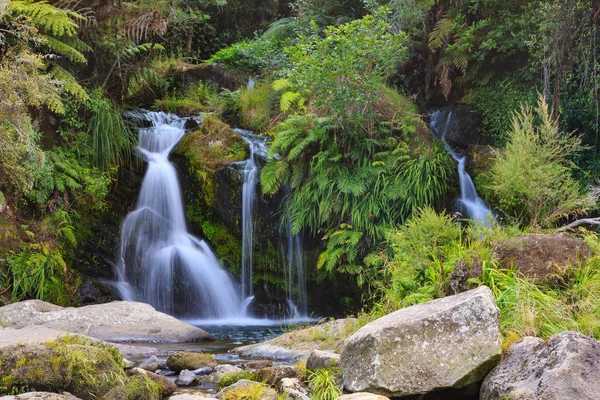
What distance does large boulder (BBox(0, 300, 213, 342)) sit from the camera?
7.96m

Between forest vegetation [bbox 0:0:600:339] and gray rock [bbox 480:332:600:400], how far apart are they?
2368mm

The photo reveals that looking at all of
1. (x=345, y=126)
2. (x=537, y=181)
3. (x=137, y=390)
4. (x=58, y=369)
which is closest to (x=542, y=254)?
(x=537, y=181)

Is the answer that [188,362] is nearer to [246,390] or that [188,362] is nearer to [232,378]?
[232,378]

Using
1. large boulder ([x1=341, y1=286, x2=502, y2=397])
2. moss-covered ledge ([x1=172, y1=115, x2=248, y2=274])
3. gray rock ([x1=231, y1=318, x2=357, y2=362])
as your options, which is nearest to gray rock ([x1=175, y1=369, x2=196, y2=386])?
gray rock ([x1=231, y1=318, x2=357, y2=362])

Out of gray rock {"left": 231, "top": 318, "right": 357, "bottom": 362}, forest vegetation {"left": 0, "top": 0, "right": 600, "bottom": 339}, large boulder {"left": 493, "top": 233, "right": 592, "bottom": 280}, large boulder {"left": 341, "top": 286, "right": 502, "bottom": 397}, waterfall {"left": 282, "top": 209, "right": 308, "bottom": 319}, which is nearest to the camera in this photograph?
large boulder {"left": 341, "top": 286, "right": 502, "bottom": 397}

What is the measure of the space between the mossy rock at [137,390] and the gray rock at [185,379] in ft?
1.84

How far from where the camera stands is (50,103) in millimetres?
10016

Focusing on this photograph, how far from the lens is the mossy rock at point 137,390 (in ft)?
15.4

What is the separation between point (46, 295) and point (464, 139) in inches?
377

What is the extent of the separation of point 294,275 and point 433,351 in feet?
22.7

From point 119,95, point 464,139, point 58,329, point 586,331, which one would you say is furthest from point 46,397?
point 464,139

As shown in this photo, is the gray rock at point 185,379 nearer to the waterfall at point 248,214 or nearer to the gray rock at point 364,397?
the gray rock at point 364,397

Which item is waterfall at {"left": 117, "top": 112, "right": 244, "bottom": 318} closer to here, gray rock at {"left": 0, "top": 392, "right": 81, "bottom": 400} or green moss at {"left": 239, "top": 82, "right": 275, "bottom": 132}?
green moss at {"left": 239, "top": 82, "right": 275, "bottom": 132}

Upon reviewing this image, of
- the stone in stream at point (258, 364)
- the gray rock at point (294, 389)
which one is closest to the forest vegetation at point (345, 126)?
the stone in stream at point (258, 364)
